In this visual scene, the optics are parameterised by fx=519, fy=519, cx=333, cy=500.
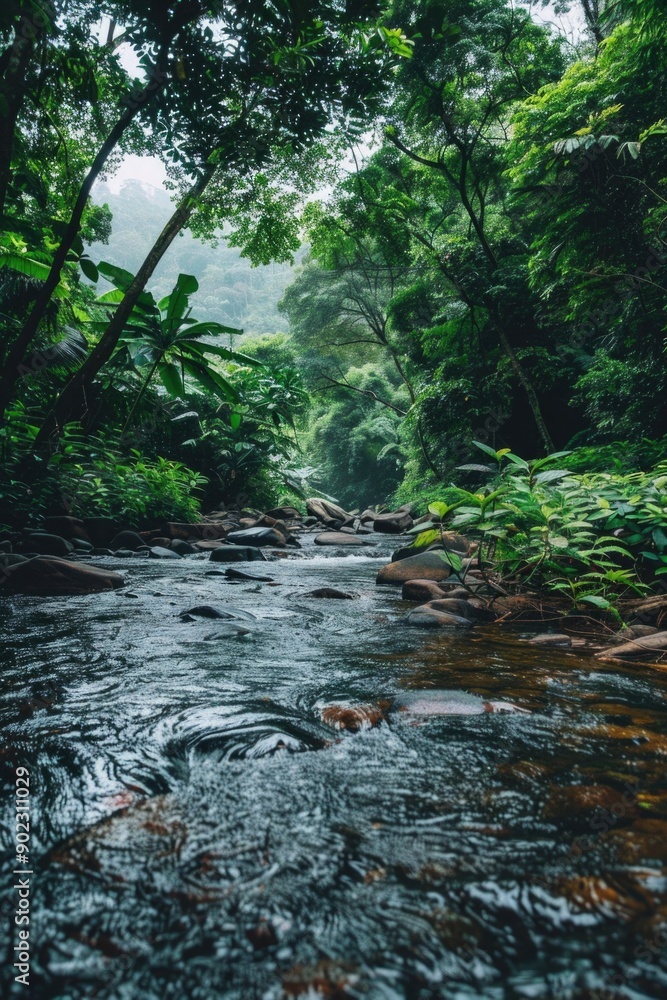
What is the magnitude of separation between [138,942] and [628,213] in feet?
27.4

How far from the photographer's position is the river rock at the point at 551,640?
8.71 feet

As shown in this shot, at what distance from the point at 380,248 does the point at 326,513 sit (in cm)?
771

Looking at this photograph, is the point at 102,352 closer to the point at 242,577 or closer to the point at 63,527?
the point at 63,527

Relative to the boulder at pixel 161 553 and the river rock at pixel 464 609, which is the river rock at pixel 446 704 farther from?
the boulder at pixel 161 553

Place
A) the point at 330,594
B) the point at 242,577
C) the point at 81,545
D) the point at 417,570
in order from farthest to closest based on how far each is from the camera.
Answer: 1. the point at 81,545
2. the point at 242,577
3. the point at 417,570
4. the point at 330,594

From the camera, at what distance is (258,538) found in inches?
338

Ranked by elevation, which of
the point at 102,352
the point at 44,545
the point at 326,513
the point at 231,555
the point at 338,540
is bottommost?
the point at 338,540

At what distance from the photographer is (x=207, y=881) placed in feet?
2.94

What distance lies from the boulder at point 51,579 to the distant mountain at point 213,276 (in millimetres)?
55141

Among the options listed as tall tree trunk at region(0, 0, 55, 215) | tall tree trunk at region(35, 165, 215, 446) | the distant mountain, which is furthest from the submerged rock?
the distant mountain

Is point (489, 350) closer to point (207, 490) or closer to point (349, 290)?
point (207, 490)

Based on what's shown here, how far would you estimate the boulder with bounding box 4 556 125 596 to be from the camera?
3.86 m

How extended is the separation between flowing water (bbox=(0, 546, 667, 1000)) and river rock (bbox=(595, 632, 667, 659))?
164 mm

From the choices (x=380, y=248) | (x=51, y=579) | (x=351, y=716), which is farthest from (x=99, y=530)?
(x=380, y=248)
